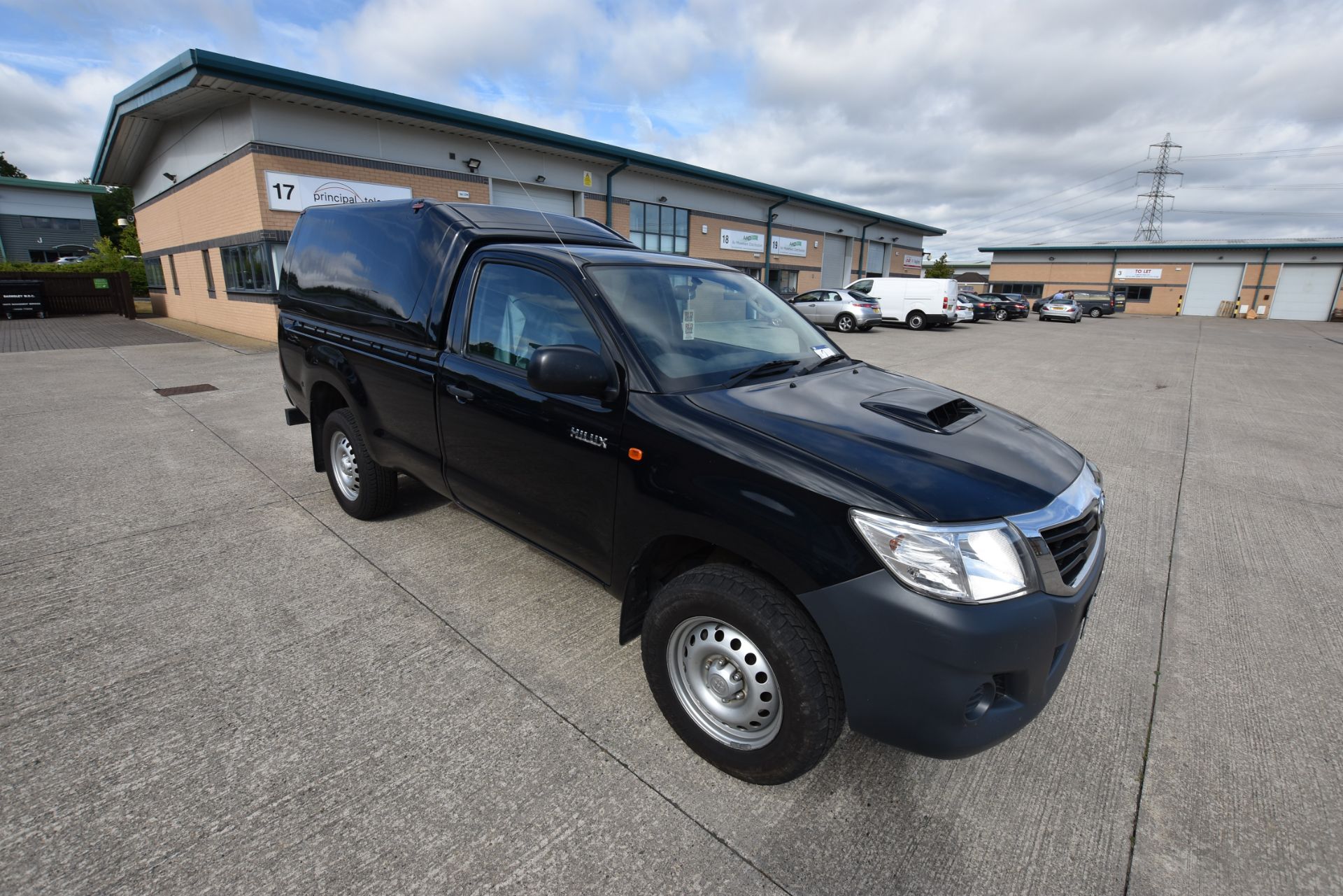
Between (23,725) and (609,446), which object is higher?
(609,446)

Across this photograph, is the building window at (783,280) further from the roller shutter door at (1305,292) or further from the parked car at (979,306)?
the roller shutter door at (1305,292)

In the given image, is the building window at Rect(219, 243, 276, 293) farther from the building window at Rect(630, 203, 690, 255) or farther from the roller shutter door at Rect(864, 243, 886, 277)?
the roller shutter door at Rect(864, 243, 886, 277)

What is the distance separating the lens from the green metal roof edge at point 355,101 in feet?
37.4

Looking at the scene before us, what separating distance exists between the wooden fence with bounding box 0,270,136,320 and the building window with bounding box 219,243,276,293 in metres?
9.38

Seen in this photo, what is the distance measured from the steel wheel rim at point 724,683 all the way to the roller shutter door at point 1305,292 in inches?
2493

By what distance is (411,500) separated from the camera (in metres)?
4.67

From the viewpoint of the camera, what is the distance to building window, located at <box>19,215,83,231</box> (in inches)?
1588

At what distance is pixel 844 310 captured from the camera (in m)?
21.0

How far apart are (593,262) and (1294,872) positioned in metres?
3.30

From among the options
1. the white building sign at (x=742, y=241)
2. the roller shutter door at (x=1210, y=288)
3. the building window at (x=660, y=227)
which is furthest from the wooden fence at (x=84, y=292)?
the roller shutter door at (x=1210, y=288)

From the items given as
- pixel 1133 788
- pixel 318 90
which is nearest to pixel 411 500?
pixel 1133 788

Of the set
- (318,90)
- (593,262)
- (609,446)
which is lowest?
(609,446)

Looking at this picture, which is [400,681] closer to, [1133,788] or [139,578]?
[139,578]

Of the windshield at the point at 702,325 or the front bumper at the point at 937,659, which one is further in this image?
the windshield at the point at 702,325
